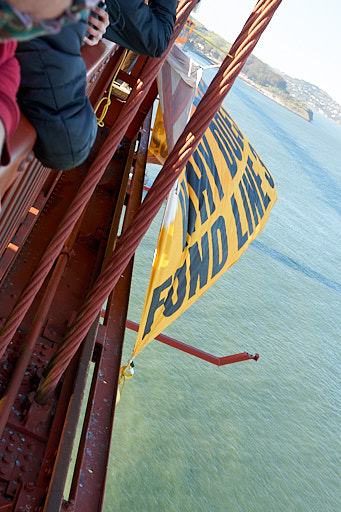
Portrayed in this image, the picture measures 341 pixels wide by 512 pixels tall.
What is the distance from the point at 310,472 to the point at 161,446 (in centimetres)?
448

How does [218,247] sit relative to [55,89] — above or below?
below

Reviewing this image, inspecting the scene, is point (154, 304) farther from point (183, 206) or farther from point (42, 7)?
point (42, 7)

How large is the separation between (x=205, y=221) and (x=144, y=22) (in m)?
4.19

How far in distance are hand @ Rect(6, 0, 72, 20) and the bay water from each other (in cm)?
1204

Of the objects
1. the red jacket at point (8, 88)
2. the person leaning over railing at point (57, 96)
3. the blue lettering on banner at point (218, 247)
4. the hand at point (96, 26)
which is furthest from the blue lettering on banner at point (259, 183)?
the red jacket at point (8, 88)

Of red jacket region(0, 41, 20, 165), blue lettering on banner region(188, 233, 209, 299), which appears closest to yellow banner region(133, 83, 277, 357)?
blue lettering on banner region(188, 233, 209, 299)

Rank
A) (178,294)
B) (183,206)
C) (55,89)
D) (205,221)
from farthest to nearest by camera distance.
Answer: (205,221) < (178,294) < (183,206) < (55,89)

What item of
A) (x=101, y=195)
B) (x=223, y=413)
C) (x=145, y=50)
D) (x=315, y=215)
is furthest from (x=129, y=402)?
(x=315, y=215)

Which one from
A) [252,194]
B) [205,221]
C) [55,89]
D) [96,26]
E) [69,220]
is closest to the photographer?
[55,89]

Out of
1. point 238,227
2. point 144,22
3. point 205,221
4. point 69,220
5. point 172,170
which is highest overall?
point 144,22

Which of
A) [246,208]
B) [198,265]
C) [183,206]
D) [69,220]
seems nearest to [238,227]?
[246,208]

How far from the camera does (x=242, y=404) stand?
17.2 meters

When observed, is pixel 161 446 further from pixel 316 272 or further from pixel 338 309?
pixel 316 272

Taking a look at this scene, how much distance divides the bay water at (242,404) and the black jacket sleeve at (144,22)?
10739 mm
